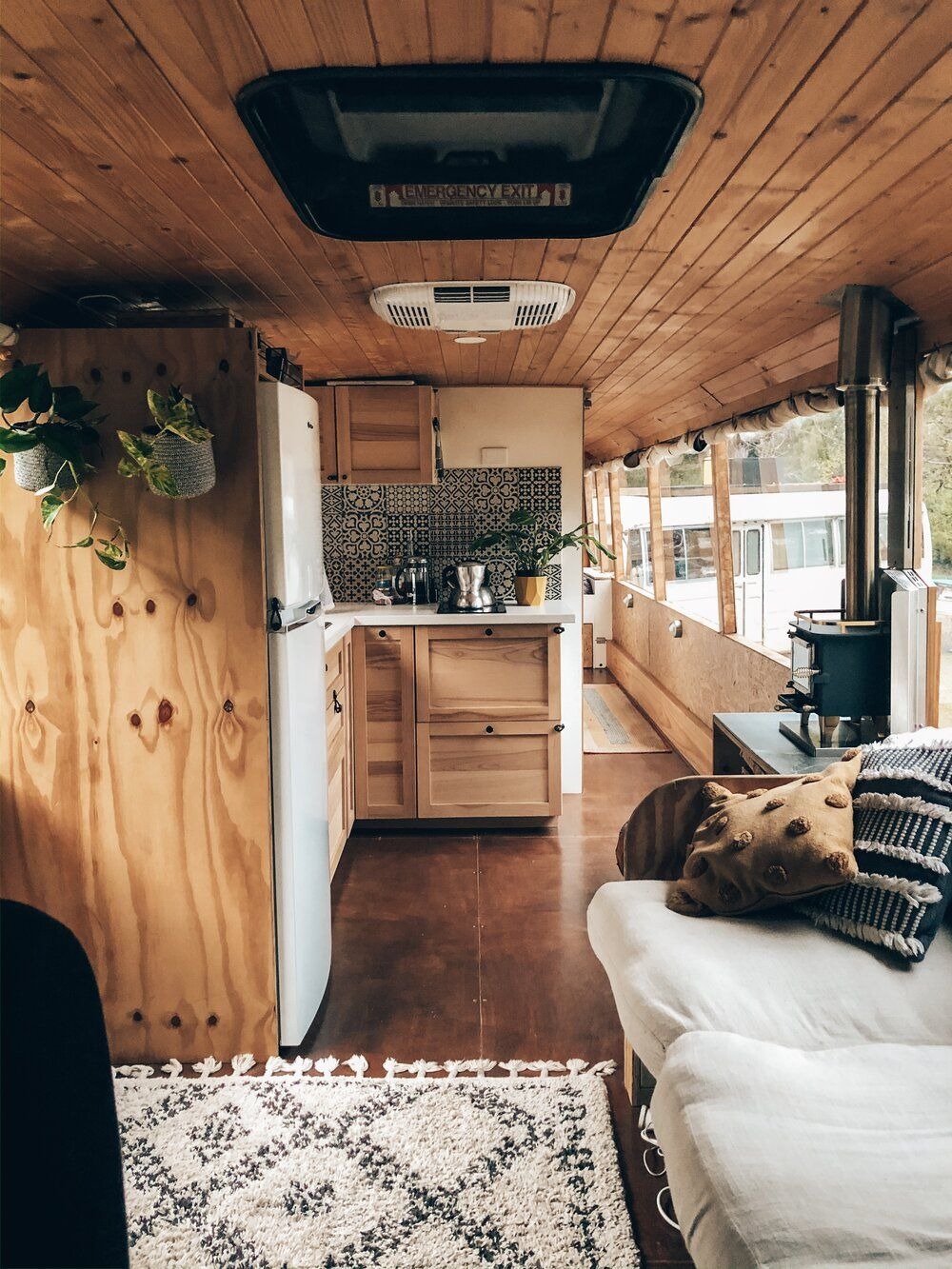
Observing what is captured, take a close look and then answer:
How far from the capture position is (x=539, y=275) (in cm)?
252

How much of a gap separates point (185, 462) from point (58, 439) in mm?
293

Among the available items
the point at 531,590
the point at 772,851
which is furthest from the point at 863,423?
the point at 531,590

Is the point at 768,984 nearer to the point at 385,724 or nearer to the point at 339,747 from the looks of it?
the point at 339,747

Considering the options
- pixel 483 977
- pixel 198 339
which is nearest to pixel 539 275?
pixel 198 339

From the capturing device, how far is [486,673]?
14.0 ft

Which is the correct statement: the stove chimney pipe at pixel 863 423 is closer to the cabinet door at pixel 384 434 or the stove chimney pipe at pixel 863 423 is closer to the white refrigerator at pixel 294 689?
the white refrigerator at pixel 294 689

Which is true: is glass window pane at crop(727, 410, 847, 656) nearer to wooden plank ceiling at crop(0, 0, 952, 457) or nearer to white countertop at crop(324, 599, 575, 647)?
wooden plank ceiling at crop(0, 0, 952, 457)

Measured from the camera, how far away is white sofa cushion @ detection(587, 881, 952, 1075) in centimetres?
168

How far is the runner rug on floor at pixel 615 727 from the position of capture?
593cm

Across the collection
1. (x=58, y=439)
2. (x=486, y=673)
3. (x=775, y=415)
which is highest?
(x=775, y=415)

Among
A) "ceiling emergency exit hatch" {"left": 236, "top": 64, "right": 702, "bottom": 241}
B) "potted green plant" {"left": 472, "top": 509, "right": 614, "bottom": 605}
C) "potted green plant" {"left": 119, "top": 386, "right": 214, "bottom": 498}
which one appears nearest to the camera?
"ceiling emergency exit hatch" {"left": 236, "top": 64, "right": 702, "bottom": 241}

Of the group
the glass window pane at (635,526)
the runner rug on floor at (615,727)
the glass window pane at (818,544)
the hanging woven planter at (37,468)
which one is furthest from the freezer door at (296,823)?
the glass window pane at (635,526)

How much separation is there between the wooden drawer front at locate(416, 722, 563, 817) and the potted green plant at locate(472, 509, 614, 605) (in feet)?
2.46

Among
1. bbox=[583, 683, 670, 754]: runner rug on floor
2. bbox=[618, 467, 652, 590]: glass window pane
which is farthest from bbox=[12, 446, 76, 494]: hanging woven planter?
bbox=[618, 467, 652, 590]: glass window pane
